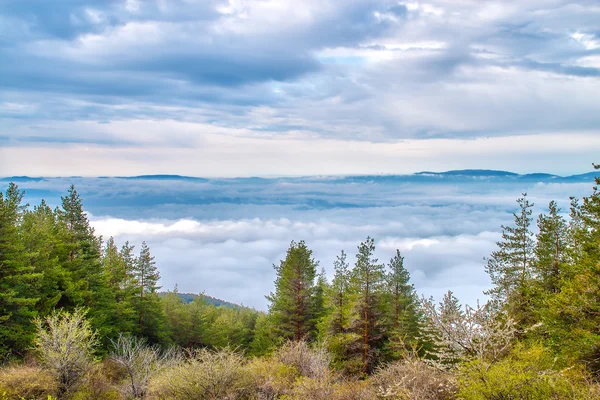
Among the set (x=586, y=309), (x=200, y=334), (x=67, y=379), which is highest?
(x=586, y=309)

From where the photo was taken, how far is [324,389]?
710 inches

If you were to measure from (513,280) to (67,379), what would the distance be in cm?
3127

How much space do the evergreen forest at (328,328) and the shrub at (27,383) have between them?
96 millimetres

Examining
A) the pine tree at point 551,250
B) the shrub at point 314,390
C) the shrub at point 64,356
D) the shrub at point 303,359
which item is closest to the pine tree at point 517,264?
the pine tree at point 551,250

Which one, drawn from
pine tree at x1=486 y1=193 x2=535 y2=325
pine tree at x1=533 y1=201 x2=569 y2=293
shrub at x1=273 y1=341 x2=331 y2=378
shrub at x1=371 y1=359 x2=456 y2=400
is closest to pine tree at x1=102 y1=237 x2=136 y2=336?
shrub at x1=273 y1=341 x2=331 y2=378

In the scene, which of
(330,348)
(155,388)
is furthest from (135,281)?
(155,388)

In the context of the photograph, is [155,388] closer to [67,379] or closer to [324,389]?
[67,379]

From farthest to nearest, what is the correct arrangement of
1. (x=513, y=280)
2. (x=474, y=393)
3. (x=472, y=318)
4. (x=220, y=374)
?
1. (x=513, y=280)
2. (x=220, y=374)
3. (x=472, y=318)
4. (x=474, y=393)

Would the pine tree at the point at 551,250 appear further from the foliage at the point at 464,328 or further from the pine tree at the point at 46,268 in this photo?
the pine tree at the point at 46,268

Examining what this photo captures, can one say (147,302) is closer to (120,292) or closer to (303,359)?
(120,292)

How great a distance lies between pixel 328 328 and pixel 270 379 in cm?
1472

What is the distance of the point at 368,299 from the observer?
1369 inches

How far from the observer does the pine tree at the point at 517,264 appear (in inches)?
1246

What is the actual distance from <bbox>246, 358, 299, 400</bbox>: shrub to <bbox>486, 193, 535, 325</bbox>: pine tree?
1805 cm
